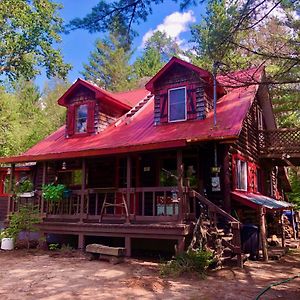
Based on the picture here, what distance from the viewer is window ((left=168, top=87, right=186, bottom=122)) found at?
12562 mm

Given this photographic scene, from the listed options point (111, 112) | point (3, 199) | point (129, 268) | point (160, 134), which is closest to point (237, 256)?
point (129, 268)

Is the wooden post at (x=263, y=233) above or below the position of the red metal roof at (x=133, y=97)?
below

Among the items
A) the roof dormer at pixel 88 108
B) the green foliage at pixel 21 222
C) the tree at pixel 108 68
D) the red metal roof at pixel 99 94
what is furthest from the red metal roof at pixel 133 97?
the tree at pixel 108 68

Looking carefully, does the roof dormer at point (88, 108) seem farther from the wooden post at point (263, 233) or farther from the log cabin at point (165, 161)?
the wooden post at point (263, 233)

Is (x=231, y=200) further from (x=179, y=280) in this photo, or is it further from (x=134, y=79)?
(x=134, y=79)

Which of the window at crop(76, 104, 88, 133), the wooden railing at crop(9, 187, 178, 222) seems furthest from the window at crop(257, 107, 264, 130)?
the window at crop(76, 104, 88, 133)

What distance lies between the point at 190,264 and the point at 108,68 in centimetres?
3324

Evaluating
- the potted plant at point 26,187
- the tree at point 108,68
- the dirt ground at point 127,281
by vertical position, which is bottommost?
the dirt ground at point 127,281

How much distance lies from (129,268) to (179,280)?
1.55 meters

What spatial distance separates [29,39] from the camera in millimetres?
22891

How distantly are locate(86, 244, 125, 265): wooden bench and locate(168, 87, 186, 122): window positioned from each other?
5.54 metres

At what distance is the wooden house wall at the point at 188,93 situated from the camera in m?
12.2

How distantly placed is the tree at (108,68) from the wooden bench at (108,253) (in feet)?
98.7

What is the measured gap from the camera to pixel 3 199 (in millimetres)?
19375
